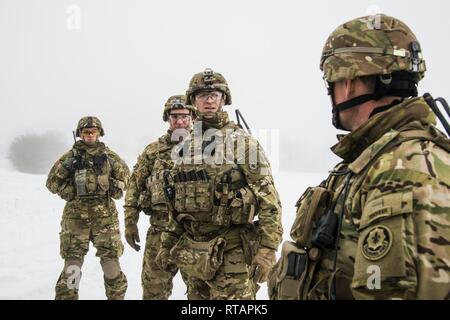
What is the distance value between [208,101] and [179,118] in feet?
5.86

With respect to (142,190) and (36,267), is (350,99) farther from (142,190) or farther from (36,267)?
(36,267)

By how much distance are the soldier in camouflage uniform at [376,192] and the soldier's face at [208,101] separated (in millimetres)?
2407

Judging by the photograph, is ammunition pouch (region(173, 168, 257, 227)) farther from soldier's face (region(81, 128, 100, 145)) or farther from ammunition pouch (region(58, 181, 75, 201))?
soldier's face (region(81, 128, 100, 145))

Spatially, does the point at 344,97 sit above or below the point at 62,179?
above

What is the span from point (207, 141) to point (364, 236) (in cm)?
289

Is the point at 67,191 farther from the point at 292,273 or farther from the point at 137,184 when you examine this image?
the point at 292,273

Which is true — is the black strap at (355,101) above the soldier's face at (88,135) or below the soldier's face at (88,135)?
above

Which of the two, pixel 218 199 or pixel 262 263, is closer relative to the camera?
pixel 262 263

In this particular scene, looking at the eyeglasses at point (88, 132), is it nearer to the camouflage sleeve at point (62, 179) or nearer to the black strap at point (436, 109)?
the camouflage sleeve at point (62, 179)

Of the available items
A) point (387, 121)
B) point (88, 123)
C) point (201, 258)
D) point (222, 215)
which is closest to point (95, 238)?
point (88, 123)

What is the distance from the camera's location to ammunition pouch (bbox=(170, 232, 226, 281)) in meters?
3.84

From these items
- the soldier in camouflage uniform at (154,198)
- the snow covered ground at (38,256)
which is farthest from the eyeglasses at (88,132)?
the snow covered ground at (38,256)

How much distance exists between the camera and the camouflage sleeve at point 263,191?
12.8 ft

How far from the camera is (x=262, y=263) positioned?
12.5 ft
